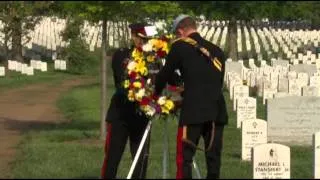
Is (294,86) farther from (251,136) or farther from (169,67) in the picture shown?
(169,67)

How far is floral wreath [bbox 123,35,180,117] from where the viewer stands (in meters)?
9.31

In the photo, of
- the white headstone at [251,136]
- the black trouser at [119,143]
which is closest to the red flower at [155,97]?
the black trouser at [119,143]

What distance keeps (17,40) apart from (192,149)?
1191 inches

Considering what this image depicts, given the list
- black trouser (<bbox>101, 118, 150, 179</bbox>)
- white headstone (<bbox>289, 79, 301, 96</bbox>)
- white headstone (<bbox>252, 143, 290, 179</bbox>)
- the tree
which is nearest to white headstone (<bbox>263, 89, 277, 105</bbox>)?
white headstone (<bbox>289, 79, 301, 96</bbox>)

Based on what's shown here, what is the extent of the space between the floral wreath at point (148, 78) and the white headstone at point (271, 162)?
3.48 ft

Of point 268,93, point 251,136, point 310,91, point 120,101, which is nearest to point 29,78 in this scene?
point 268,93

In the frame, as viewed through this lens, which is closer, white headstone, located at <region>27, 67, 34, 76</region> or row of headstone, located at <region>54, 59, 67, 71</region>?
white headstone, located at <region>27, 67, 34, 76</region>

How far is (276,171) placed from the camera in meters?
9.41

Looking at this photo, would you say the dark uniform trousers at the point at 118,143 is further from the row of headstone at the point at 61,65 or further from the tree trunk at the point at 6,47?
the tree trunk at the point at 6,47

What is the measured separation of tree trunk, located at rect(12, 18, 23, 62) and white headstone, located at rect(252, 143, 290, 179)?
94.3 ft

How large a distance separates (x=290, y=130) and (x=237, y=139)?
0.96 meters

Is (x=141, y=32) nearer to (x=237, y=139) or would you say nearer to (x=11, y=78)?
(x=237, y=139)

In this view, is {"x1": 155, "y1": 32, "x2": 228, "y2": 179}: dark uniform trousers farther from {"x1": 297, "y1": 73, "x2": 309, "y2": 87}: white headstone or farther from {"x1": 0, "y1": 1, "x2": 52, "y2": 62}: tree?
{"x1": 0, "y1": 1, "x2": 52, "y2": 62}: tree

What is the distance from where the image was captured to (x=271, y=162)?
374 inches
